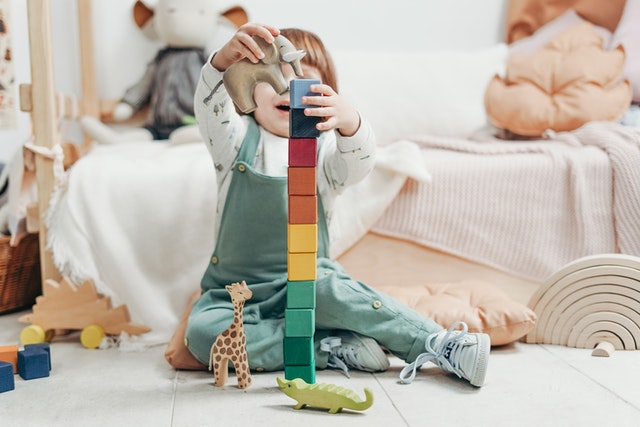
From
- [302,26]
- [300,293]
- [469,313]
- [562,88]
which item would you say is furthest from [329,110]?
[302,26]

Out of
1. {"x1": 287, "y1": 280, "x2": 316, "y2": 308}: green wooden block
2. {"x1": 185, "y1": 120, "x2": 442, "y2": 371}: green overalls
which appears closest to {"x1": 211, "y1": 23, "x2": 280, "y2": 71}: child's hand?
{"x1": 185, "y1": 120, "x2": 442, "y2": 371}: green overalls

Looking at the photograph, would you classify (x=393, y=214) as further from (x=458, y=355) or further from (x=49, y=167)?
(x=49, y=167)

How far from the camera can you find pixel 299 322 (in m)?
1.02

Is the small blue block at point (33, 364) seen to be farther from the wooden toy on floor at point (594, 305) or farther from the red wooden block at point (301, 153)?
the wooden toy on floor at point (594, 305)

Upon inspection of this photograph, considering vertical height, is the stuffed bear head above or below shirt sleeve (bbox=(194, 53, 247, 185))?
above

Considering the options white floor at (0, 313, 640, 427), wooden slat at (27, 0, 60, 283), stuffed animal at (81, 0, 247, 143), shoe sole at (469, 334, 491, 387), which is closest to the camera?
white floor at (0, 313, 640, 427)

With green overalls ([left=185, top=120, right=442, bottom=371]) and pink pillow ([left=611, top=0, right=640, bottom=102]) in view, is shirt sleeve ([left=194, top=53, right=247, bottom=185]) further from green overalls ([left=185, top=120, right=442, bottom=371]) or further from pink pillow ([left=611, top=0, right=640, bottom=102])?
pink pillow ([left=611, top=0, right=640, bottom=102])

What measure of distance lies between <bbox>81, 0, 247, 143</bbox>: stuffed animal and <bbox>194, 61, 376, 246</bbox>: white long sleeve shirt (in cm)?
72

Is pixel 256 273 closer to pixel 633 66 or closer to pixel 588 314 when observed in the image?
pixel 588 314

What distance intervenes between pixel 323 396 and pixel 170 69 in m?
1.25

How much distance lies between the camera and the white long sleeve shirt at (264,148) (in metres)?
1.15

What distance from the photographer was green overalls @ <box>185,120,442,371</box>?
1134 millimetres

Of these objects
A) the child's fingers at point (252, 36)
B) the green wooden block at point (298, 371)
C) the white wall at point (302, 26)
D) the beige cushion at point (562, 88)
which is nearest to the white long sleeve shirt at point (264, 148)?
the child's fingers at point (252, 36)

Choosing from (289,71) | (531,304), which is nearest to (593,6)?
(531,304)
